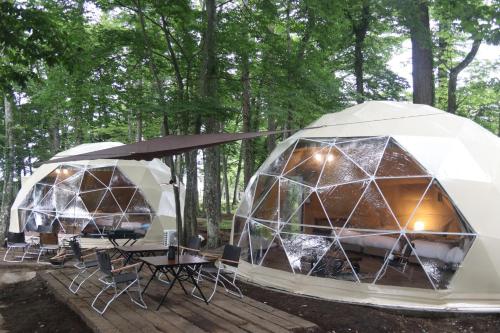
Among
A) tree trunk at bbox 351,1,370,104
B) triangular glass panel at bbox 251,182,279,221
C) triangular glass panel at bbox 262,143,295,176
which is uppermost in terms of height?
tree trunk at bbox 351,1,370,104

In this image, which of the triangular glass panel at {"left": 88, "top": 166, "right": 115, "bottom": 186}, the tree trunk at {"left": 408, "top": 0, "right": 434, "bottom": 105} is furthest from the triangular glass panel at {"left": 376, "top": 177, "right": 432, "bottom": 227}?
the triangular glass panel at {"left": 88, "top": 166, "right": 115, "bottom": 186}

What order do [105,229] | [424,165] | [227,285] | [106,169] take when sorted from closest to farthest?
[424,165], [227,285], [105,229], [106,169]

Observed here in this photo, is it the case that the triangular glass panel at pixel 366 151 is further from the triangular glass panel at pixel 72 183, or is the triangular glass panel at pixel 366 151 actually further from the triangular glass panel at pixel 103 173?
the triangular glass panel at pixel 72 183

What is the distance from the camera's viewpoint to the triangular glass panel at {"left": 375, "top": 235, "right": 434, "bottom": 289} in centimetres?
662

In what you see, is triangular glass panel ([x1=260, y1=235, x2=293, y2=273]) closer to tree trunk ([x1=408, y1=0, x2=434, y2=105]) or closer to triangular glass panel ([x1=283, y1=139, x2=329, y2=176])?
triangular glass panel ([x1=283, y1=139, x2=329, y2=176])

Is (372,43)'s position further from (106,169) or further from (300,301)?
(300,301)

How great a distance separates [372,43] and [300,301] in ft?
40.4

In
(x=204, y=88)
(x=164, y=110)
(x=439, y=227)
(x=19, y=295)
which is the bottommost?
(x=19, y=295)

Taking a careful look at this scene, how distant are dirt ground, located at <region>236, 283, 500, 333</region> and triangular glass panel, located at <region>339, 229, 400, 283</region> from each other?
67 cm

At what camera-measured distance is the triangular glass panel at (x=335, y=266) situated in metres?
7.05

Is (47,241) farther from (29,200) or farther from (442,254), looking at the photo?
(442,254)

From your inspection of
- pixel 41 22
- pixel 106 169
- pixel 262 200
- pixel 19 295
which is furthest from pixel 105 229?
pixel 41 22

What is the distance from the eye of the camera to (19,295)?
7.37 m

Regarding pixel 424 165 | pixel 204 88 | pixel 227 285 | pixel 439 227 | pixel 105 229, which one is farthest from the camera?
pixel 105 229
